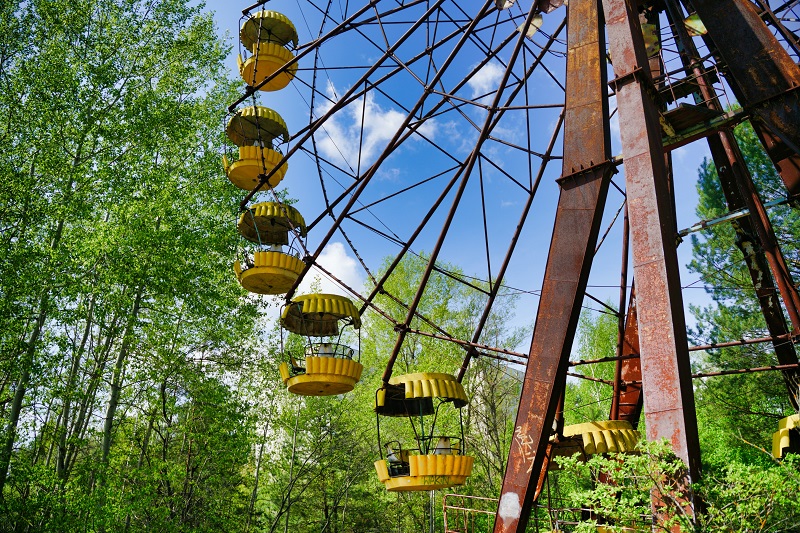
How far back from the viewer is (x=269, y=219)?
1373 centimetres

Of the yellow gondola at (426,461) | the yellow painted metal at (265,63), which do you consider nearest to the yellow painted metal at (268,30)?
the yellow painted metal at (265,63)

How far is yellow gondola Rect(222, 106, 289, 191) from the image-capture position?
13.5m

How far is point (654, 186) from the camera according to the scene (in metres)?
6.07

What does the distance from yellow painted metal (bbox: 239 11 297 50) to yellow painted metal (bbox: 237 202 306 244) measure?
14.0ft

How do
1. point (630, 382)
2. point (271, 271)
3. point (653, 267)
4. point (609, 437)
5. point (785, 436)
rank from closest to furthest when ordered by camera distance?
point (653, 267)
point (609, 437)
point (785, 436)
point (630, 382)
point (271, 271)

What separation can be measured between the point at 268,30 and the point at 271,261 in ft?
21.1

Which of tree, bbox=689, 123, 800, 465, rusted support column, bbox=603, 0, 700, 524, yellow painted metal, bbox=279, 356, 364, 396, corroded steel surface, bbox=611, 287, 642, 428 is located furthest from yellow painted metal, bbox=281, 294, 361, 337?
tree, bbox=689, 123, 800, 465

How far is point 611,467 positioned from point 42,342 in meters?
12.4

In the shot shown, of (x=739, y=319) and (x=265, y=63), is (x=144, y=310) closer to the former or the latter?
(x=265, y=63)

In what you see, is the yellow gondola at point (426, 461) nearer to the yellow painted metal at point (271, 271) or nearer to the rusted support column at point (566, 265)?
the rusted support column at point (566, 265)

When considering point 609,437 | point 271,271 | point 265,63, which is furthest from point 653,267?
point 265,63

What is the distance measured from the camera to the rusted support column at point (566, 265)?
6.03 metres

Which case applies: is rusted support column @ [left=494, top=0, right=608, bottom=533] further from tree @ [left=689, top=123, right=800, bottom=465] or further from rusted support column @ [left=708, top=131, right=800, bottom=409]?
tree @ [left=689, top=123, right=800, bottom=465]

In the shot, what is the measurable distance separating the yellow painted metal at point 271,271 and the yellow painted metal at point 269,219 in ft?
1.64
